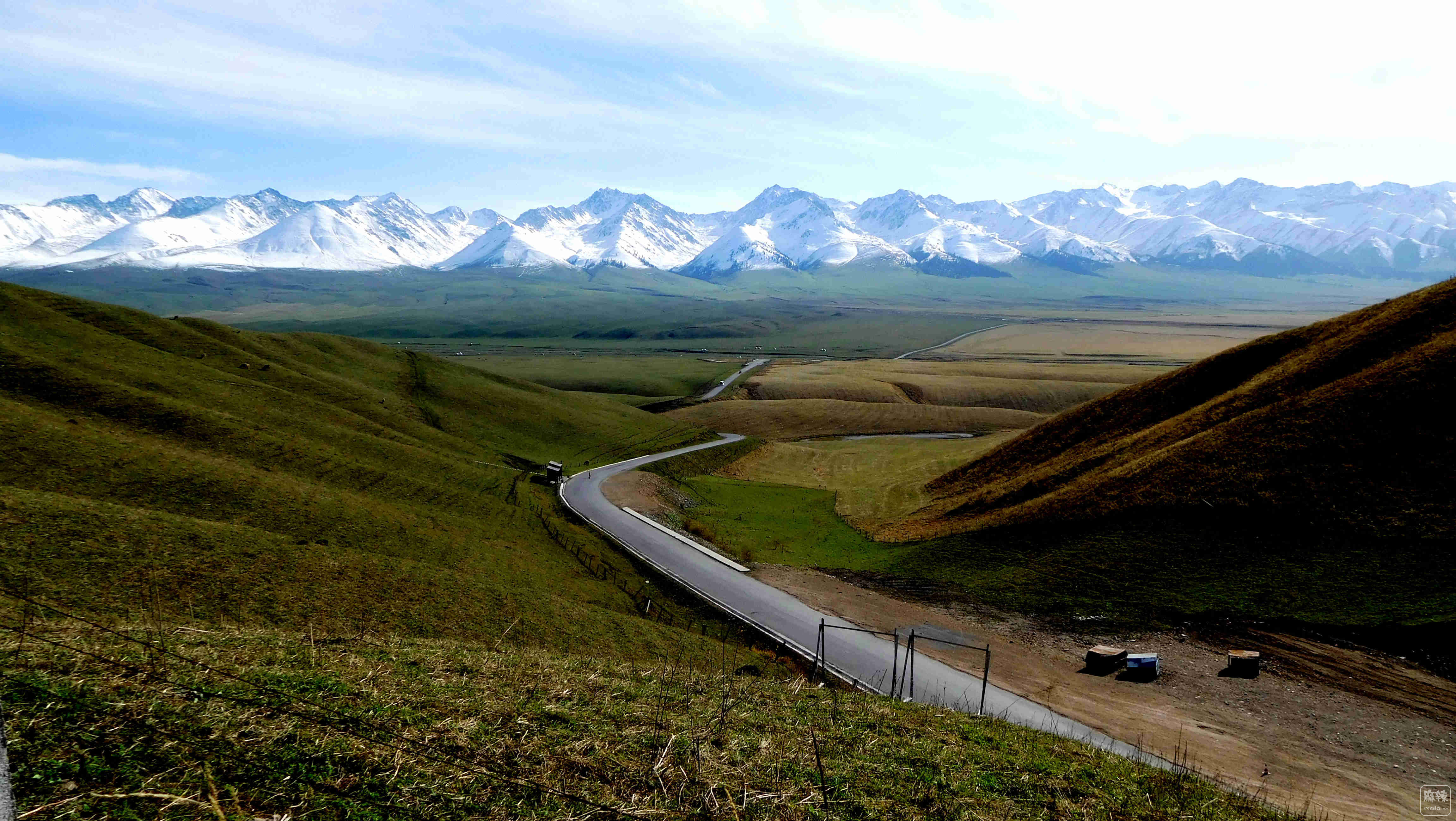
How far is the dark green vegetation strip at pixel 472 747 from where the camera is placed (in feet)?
26.3

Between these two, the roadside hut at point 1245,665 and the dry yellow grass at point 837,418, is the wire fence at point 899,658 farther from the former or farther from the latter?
the dry yellow grass at point 837,418

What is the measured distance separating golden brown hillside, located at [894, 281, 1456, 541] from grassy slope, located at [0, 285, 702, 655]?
95.5 ft

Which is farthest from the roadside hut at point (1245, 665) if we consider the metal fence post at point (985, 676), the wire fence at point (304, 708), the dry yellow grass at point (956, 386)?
the dry yellow grass at point (956, 386)

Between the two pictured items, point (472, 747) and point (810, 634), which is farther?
point (810, 634)

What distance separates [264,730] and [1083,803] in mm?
13589

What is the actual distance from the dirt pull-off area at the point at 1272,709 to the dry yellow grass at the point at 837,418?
272 feet

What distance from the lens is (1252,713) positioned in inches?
986

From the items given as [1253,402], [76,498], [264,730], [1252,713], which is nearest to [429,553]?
[76,498]

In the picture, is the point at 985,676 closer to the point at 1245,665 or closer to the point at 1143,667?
the point at 1143,667

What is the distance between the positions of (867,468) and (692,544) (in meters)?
40.8

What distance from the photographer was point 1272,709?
2520cm

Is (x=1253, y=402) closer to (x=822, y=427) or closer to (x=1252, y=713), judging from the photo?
(x=1252, y=713)

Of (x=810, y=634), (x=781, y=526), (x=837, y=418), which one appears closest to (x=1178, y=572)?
(x=810, y=634)

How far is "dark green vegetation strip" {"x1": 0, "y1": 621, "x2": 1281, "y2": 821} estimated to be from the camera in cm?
803
